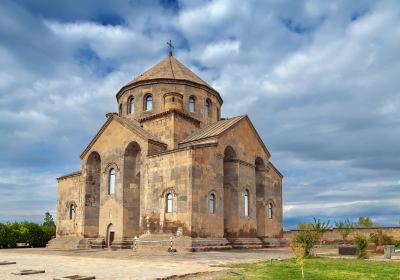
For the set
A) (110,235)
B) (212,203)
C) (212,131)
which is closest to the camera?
(212,203)

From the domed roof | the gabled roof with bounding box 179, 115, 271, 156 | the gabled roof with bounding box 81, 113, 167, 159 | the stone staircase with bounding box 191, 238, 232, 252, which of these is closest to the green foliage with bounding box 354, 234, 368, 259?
the stone staircase with bounding box 191, 238, 232, 252

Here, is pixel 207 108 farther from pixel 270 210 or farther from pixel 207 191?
pixel 207 191

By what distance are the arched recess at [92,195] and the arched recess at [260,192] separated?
34.9 ft

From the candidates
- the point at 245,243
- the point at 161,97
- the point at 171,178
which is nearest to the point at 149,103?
the point at 161,97

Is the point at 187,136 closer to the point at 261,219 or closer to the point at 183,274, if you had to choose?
the point at 261,219

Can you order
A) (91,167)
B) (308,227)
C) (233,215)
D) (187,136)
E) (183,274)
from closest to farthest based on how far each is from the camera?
(183,274)
(308,227)
(233,215)
(187,136)
(91,167)

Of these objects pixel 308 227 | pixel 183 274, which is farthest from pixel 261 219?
pixel 183 274

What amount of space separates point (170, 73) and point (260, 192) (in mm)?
10473

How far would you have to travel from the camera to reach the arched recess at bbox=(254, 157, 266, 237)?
87.8ft

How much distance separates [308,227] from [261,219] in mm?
8825

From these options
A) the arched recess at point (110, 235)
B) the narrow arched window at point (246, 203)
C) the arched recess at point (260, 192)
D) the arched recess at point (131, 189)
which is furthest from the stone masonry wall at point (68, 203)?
the arched recess at point (260, 192)

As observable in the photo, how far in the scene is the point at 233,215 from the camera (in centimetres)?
2381

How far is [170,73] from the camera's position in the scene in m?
29.2

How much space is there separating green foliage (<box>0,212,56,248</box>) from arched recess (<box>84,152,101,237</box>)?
622cm
